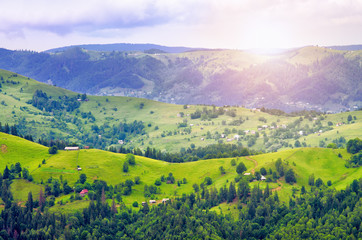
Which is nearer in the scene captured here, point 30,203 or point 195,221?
point 195,221

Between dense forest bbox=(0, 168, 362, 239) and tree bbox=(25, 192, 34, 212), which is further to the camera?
tree bbox=(25, 192, 34, 212)

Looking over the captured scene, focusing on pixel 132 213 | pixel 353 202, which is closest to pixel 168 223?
pixel 132 213

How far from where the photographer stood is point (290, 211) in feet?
619

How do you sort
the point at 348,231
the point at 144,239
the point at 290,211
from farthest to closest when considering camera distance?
the point at 290,211
the point at 144,239
the point at 348,231

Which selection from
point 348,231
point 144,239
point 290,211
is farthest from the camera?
point 290,211

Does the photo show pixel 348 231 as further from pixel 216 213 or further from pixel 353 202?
pixel 216 213

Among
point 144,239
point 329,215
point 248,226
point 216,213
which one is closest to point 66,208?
point 144,239

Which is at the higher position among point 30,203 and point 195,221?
point 30,203

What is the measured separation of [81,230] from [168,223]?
35.1 metres

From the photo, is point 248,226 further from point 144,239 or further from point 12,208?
point 12,208

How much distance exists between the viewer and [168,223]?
17825cm

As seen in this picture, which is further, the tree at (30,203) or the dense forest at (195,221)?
the tree at (30,203)

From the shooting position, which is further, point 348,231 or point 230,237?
point 230,237

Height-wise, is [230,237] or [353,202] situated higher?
[353,202]
